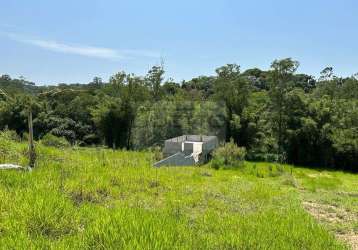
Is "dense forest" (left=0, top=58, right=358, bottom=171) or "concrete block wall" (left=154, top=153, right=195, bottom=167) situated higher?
"dense forest" (left=0, top=58, right=358, bottom=171)

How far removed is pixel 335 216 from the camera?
22.1ft

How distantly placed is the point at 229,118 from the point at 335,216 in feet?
96.3

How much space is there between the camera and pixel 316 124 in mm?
33656

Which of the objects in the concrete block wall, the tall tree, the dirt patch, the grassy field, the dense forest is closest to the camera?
the grassy field

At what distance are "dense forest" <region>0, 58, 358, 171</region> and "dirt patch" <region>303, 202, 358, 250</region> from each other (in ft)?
81.6

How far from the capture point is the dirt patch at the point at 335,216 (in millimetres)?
5463

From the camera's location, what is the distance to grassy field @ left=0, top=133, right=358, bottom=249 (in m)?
4.30

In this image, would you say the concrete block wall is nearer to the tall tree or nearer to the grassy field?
the grassy field

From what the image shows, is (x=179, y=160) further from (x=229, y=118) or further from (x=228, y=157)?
(x=229, y=118)

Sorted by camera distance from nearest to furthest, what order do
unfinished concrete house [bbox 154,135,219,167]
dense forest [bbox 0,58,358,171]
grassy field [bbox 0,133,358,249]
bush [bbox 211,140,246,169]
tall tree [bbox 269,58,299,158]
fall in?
grassy field [bbox 0,133,358,249], bush [bbox 211,140,246,169], unfinished concrete house [bbox 154,135,219,167], dense forest [bbox 0,58,358,171], tall tree [bbox 269,58,299,158]

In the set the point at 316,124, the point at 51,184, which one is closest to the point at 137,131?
the point at 316,124

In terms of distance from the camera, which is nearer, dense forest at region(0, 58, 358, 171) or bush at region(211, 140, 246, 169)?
bush at region(211, 140, 246, 169)

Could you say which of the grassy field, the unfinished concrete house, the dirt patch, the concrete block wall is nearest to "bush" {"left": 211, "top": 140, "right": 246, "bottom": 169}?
the concrete block wall

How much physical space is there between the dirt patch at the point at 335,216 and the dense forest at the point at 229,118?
81.6 ft
